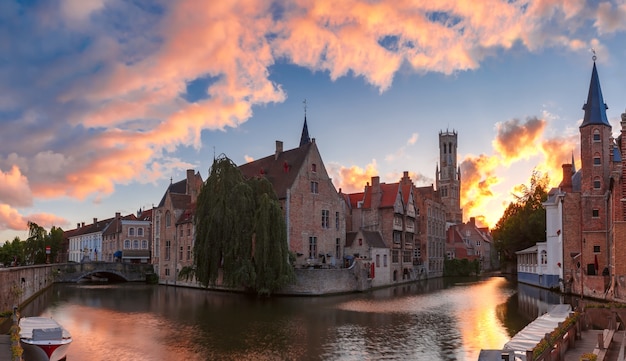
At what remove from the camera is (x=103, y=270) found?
197ft

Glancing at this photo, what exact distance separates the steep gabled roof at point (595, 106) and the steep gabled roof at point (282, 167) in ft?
75.6

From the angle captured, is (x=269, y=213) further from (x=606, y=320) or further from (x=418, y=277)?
(x=418, y=277)

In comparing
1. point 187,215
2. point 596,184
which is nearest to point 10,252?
point 187,215

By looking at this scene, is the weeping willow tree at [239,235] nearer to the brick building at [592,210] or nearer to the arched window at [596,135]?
the brick building at [592,210]

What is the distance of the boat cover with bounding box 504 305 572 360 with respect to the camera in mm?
16438

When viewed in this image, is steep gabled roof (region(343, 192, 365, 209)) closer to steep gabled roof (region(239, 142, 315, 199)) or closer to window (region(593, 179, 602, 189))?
steep gabled roof (region(239, 142, 315, 199))

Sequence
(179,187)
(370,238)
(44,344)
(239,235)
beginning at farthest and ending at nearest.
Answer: (179,187), (370,238), (239,235), (44,344)

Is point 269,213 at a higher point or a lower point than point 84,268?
higher

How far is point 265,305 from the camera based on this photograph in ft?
114

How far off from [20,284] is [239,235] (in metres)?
14.5

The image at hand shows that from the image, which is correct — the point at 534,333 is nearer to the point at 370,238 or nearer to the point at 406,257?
the point at 370,238

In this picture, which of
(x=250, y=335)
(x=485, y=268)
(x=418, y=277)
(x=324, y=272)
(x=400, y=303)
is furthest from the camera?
(x=485, y=268)

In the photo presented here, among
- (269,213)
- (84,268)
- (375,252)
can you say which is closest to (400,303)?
(269,213)

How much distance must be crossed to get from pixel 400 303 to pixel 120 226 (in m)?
51.8
